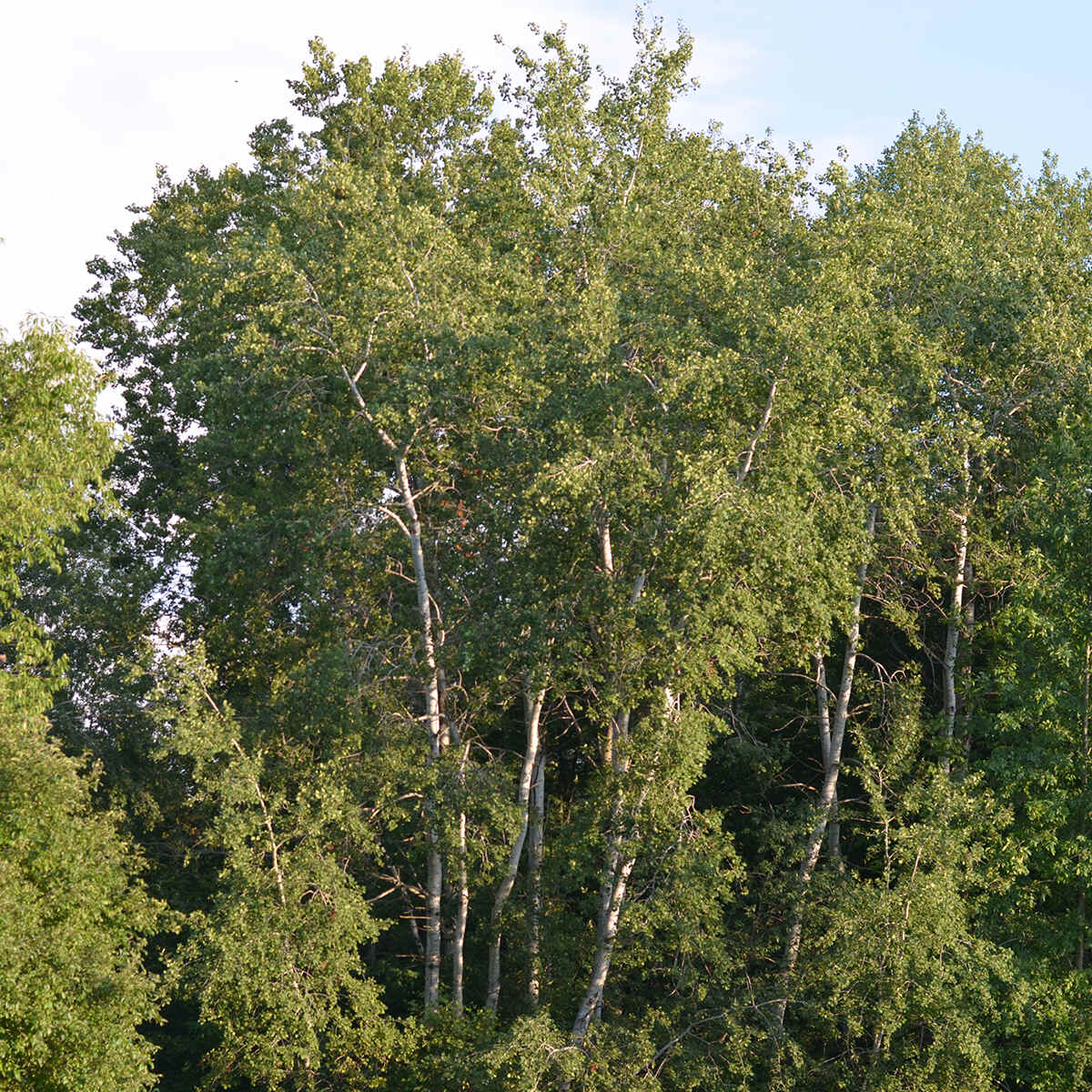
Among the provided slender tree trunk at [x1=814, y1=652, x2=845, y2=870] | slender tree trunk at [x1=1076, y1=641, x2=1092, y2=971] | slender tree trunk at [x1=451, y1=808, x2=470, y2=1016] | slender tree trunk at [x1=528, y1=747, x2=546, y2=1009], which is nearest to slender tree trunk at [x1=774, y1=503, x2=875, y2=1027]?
slender tree trunk at [x1=814, y1=652, x2=845, y2=870]

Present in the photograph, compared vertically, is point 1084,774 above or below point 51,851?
above

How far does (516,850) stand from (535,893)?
707mm

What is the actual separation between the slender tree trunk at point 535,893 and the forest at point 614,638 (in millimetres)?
74

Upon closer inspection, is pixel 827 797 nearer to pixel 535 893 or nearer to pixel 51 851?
pixel 535 893

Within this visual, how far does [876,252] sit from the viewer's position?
21.7 m

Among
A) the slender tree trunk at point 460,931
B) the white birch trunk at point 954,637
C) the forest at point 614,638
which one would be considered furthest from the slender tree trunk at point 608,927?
the white birch trunk at point 954,637

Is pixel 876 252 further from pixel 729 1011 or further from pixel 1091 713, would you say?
pixel 729 1011

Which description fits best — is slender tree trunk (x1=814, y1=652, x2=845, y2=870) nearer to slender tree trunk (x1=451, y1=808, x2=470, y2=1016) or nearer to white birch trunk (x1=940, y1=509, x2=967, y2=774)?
white birch trunk (x1=940, y1=509, x2=967, y2=774)

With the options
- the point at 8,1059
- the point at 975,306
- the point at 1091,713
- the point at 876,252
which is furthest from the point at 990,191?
the point at 8,1059

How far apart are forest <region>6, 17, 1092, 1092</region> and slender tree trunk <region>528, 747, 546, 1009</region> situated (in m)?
0.07

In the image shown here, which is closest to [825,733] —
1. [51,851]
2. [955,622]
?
[955,622]

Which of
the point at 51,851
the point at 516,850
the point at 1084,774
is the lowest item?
the point at 51,851

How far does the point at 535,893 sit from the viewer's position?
2300 centimetres

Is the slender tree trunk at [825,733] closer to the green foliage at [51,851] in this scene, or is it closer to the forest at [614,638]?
the forest at [614,638]
